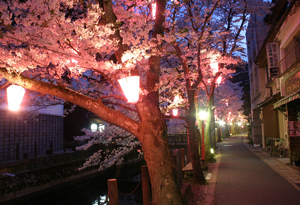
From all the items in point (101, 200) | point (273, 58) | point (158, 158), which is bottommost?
point (101, 200)

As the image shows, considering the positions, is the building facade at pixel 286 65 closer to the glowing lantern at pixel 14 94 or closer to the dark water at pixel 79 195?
the dark water at pixel 79 195

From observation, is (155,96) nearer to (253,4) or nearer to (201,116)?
(201,116)

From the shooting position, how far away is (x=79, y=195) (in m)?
14.6

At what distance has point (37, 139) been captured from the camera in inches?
815

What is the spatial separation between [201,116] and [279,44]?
24.1ft

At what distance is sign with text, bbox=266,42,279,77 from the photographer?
15641 millimetres

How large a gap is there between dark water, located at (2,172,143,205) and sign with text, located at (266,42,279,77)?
1160 cm

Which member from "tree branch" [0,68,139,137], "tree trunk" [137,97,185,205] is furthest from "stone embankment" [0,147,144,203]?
"tree trunk" [137,97,185,205]

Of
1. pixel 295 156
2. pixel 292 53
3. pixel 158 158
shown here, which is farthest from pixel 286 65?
pixel 158 158

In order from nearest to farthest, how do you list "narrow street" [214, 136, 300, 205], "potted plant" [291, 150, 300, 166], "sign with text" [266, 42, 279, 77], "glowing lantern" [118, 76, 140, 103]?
1. "glowing lantern" [118, 76, 140, 103]
2. "narrow street" [214, 136, 300, 205]
3. "potted plant" [291, 150, 300, 166]
4. "sign with text" [266, 42, 279, 77]

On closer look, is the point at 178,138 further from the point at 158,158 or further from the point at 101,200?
the point at 158,158

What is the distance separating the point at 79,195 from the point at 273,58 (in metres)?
15.4

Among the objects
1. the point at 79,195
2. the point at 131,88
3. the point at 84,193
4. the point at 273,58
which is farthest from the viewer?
the point at 273,58

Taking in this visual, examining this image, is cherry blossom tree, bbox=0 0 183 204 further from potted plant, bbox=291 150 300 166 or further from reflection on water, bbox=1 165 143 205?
potted plant, bbox=291 150 300 166
